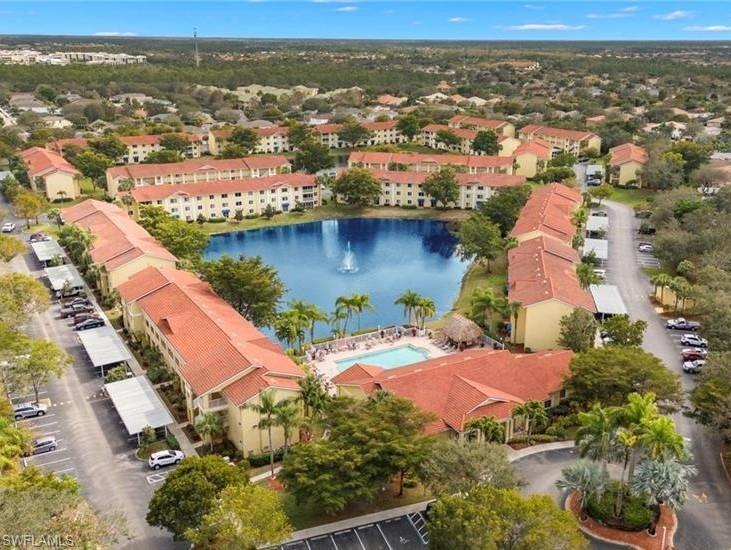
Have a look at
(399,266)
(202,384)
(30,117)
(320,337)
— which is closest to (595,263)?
(399,266)

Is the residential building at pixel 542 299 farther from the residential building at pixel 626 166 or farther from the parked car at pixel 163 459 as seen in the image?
the residential building at pixel 626 166

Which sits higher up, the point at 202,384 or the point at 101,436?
the point at 202,384

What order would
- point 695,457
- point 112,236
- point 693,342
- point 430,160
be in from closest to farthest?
point 695,457
point 693,342
point 112,236
point 430,160

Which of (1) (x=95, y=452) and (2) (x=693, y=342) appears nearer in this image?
(1) (x=95, y=452)

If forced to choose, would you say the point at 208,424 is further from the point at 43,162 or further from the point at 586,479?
the point at 43,162

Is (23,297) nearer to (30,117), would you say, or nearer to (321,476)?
(321,476)

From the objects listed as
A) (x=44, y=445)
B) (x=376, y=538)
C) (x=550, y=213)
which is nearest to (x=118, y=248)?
(x=44, y=445)
